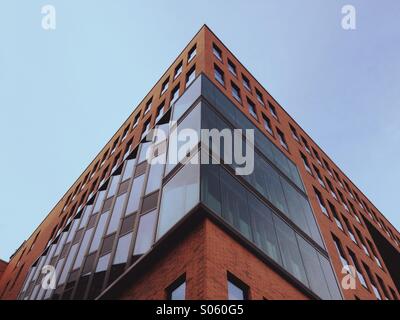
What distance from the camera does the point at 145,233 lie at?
46.0ft

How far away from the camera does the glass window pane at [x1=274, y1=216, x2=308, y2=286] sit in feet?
47.0

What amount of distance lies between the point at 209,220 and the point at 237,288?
2239 mm

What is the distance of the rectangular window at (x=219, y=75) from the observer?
866 inches

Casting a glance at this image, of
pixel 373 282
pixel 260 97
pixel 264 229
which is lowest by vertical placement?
pixel 264 229

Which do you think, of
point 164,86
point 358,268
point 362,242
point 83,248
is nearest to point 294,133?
point 362,242

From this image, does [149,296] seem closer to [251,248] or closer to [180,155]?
[251,248]

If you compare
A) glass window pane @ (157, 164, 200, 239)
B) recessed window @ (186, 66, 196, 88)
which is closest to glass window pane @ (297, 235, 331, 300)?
glass window pane @ (157, 164, 200, 239)

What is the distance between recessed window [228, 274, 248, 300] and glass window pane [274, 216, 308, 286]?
3.40 m

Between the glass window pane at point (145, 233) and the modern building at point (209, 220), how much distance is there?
6 centimetres

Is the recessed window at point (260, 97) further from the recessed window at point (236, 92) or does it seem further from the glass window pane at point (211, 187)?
the glass window pane at point (211, 187)

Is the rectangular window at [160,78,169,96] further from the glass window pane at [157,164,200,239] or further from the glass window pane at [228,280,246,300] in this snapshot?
the glass window pane at [228,280,246,300]

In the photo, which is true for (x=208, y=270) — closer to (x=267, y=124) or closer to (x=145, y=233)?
(x=145, y=233)

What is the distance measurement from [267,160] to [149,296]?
10.1 metres

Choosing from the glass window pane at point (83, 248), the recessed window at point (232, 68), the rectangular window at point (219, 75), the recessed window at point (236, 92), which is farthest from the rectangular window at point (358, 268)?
the glass window pane at point (83, 248)
